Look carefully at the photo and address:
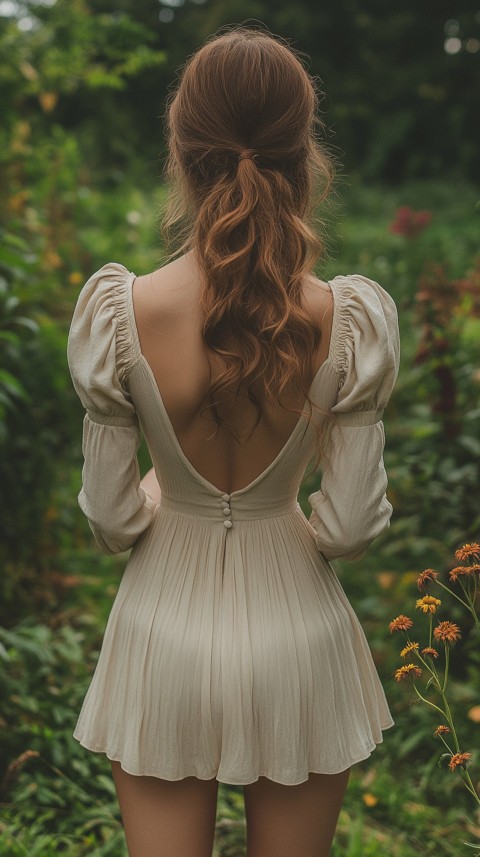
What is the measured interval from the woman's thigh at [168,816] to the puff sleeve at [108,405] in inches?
18.9

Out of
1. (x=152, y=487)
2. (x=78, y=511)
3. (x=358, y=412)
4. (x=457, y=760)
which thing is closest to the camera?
(x=457, y=760)

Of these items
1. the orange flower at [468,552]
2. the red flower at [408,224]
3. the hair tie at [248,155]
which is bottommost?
the red flower at [408,224]

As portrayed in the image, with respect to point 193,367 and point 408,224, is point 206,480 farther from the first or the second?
point 408,224

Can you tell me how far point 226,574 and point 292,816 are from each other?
1.62ft

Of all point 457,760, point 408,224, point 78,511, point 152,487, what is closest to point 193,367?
point 152,487

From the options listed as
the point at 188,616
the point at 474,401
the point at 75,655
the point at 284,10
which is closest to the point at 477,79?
the point at 284,10

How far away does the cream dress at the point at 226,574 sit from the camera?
1765mm

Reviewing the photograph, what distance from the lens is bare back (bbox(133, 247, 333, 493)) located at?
1712 millimetres

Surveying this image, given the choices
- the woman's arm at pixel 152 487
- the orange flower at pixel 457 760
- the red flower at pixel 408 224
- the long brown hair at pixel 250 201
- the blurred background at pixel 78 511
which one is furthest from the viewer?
the red flower at pixel 408 224

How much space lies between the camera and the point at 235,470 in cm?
184

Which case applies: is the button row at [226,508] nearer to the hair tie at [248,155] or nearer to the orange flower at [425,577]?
the orange flower at [425,577]

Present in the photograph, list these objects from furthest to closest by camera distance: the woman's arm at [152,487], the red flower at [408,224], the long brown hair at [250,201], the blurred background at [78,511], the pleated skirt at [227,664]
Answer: the red flower at [408,224], the blurred background at [78,511], the woman's arm at [152,487], the pleated skirt at [227,664], the long brown hair at [250,201]

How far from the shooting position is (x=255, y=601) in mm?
1823

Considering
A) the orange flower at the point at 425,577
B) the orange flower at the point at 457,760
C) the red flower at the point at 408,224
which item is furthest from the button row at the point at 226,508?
the red flower at the point at 408,224
